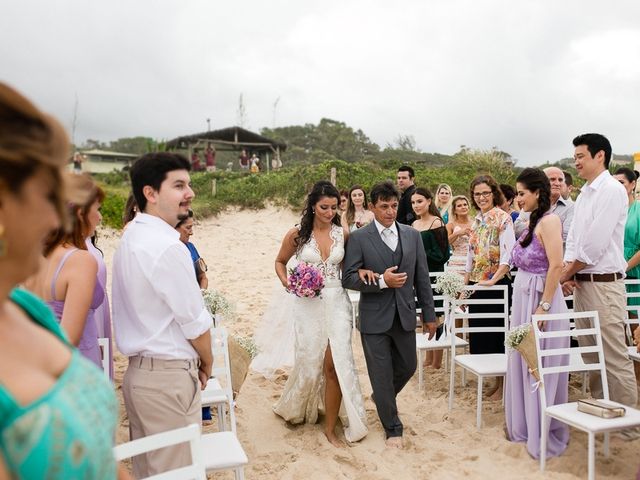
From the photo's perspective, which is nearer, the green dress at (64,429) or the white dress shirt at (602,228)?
the green dress at (64,429)

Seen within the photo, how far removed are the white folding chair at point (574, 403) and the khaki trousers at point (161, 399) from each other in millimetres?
2835

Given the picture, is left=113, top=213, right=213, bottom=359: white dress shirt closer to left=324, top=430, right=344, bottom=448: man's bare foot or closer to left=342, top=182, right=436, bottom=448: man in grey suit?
left=342, top=182, right=436, bottom=448: man in grey suit

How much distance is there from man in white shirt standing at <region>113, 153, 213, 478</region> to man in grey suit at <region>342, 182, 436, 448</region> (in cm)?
223

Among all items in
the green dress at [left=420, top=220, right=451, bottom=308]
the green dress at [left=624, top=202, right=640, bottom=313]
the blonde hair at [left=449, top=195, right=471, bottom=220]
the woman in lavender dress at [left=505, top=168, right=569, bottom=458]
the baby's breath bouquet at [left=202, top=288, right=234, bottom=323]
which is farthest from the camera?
the blonde hair at [left=449, top=195, right=471, bottom=220]

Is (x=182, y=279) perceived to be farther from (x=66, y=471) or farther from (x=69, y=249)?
(x=66, y=471)

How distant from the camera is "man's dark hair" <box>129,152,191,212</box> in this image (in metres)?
2.82

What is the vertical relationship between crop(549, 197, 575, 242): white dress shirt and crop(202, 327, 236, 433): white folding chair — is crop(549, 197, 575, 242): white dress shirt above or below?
above

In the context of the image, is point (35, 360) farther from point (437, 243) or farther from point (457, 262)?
point (457, 262)

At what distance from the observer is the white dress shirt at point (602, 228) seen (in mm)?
4753

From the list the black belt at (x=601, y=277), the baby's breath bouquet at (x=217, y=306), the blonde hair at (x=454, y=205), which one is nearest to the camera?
the baby's breath bouquet at (x=217, y=306)

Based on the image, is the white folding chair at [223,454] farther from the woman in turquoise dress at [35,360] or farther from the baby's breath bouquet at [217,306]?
the woman in turquoise dress at [35,360]

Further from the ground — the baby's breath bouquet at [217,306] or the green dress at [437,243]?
the green dress at [437,243]

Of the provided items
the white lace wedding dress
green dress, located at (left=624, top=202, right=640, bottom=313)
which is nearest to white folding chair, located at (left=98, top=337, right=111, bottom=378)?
the white lace wedding dress

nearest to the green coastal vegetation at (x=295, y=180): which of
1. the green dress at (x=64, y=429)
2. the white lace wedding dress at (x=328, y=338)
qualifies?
the white lace wedding dress at (x=328, y=338)
